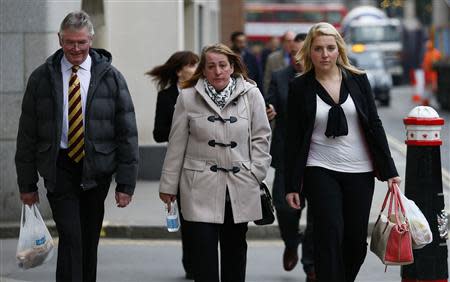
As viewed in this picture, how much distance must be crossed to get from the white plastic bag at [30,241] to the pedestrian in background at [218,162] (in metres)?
0.75

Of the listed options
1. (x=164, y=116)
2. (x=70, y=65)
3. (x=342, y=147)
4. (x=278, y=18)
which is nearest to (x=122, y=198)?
(x=70, y=65)

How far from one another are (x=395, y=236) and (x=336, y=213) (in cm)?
37

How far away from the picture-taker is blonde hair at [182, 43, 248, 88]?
22.0 feet

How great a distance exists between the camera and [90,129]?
21.6 feet

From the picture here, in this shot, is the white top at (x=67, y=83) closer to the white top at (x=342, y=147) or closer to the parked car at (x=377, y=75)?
the white top at (x=342, y=147)

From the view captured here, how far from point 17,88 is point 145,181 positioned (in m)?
3.85

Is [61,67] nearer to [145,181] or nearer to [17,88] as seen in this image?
[17,88]

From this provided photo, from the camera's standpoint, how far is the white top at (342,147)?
6738 millimetres

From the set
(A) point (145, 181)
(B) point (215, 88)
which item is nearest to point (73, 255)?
(B) point (215, 88)

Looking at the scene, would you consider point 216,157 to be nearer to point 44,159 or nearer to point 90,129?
point 90,129

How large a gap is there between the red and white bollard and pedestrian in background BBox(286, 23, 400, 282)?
0.90 m

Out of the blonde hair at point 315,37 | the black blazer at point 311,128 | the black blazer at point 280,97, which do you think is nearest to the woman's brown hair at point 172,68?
the black blazer at point 280,97

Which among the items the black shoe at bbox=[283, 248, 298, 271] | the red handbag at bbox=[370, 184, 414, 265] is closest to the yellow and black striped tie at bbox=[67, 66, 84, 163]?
the red handbag at bbox=[370, 184, 414, 265]

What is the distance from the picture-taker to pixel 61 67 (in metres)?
6.67
